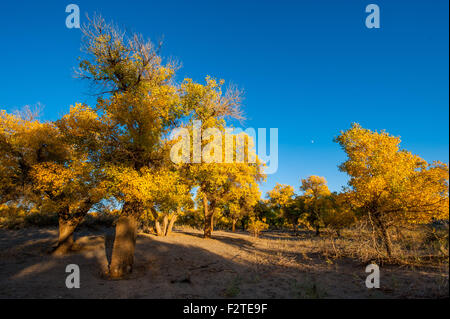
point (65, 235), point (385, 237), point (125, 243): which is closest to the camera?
point (125, 243)

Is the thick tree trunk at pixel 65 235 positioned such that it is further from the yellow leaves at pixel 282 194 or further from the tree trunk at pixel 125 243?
the yellow leaves at pixel 282 194

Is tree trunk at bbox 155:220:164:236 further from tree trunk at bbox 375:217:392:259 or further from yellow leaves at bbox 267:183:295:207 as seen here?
yellow leaves at bbox 267:183:295:207

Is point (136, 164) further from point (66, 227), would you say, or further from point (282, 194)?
point (282, 194)

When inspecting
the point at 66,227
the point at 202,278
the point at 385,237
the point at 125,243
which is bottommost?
the point at 202,278

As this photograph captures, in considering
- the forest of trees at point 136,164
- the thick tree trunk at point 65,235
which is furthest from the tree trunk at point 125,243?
the thick tree trunk at point 65,235

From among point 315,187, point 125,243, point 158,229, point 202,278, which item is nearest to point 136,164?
point 125,243

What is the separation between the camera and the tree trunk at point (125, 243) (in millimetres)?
8570

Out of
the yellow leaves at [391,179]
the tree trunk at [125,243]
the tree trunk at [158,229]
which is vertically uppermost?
the yellow leaves at [391,179]

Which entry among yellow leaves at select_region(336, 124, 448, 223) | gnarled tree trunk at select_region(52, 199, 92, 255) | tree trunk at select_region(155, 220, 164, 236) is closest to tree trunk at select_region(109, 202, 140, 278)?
gnarled tree trunk at select_region(52, 199, 92, 255)

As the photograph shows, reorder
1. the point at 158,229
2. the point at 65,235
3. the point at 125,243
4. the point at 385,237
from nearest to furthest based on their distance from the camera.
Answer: the point at 125,243 → the point at 385,237 → the point at 65,235 → the point at 158,229

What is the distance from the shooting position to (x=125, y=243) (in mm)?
8984
